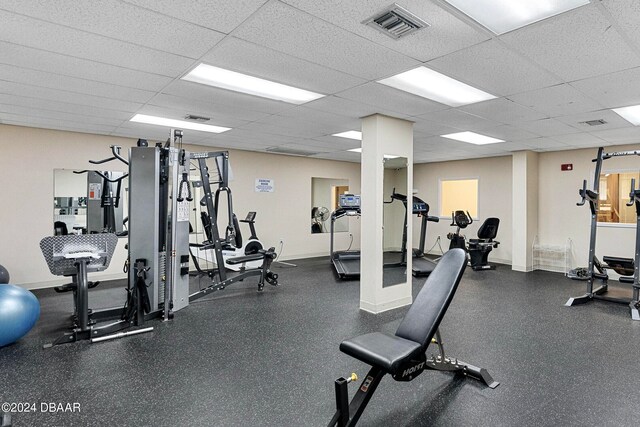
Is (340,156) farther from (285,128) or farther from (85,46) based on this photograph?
(85,46)

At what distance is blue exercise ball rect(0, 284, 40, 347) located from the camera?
9.65 feet

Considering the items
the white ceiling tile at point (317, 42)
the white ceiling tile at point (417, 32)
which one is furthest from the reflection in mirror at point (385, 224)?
the white ceiling tile at point (417, 32)

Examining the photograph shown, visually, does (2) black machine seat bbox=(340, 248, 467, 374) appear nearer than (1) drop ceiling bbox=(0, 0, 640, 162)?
Yes

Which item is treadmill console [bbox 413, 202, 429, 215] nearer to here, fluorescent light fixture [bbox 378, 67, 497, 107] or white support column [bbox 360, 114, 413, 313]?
white support column [bbox 360, 114, 413, 313]

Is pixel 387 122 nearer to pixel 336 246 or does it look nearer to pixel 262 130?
pixel 262 130

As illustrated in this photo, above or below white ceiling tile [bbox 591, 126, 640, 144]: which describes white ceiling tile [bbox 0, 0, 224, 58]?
below

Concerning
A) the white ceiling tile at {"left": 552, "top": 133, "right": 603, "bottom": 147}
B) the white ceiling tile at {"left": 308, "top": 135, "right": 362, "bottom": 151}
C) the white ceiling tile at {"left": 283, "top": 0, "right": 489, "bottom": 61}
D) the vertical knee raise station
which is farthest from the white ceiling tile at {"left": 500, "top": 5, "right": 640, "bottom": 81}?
the white ceiling tile at {"left": 308, "top": 135, "right": 362, "bottom": 151}

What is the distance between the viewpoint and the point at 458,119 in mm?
4336

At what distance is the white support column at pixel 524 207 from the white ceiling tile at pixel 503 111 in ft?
9.51

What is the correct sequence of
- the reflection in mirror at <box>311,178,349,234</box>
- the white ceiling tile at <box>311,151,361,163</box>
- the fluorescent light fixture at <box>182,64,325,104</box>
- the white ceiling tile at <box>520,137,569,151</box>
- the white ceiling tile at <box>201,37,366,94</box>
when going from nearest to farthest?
the white ceiling tile at <box>201,37,366,94</box>, the fluorescent light fixture at <box>182,64,325,104</box>, the white ceiling tile at <box>520,137,569,151</box>, the white ceiling tile at <box>311,151,361,163</box>, the reflection in mirror at <box>311,178,349,234</box>

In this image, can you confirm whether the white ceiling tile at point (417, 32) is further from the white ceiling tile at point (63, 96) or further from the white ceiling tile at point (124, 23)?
the white ceiling tile at point (63, 96)

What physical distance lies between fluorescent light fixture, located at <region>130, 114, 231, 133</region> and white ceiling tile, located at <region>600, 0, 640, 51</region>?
4.34 meters

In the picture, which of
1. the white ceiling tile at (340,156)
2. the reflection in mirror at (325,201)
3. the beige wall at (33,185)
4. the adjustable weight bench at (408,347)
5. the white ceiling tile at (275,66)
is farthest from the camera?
the reflection in mirror at (325,201)

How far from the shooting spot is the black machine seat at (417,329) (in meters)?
1.87
